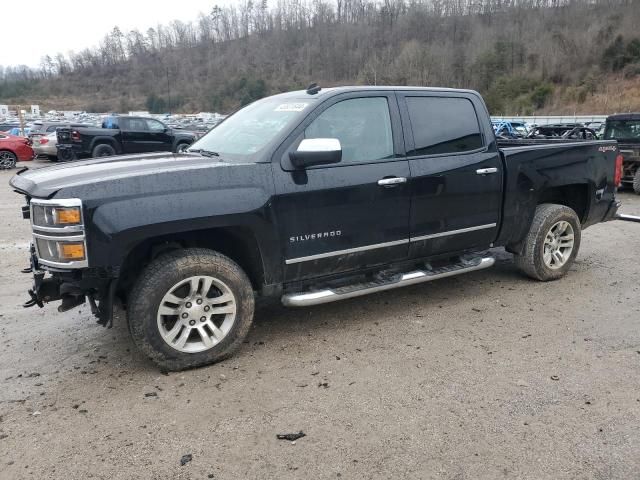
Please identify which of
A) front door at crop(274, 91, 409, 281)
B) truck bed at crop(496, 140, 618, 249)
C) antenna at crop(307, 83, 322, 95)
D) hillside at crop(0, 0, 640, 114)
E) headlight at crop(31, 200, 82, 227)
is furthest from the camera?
hillside at crop(0, 0, 640, 114)

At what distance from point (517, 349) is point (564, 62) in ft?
220

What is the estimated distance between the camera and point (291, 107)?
4.28 meters

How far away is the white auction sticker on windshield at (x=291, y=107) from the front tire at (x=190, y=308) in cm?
131

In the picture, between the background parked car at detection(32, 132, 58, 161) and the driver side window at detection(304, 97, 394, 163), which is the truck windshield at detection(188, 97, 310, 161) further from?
the background parked car at detection(32, 132, 58, 161)

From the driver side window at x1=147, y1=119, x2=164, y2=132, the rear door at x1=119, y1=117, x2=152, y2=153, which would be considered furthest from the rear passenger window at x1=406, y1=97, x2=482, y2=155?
the driver side window at x1=147, y1=119, x2=164, y2=132

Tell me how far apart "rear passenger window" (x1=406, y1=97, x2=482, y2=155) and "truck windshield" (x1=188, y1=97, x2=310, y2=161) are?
1.04m

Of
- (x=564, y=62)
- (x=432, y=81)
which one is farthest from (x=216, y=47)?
(x=564, y=62)

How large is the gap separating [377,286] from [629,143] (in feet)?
36.7

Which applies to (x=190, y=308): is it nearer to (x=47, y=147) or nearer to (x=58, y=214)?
(x=58, y=214)

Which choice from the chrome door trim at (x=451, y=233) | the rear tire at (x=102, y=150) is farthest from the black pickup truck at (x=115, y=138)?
the chrome door trim at (x=451, y=233)

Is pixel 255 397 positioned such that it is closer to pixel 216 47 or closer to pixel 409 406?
pixel 409 406

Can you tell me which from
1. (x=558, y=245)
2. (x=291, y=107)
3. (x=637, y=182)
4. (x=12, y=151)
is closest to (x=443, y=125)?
(x=291, y=107)

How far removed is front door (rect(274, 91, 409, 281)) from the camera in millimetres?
3893

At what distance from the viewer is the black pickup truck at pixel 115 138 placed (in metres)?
17.8
